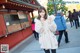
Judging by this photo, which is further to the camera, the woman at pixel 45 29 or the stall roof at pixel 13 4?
the stall roof at pixel 13 4

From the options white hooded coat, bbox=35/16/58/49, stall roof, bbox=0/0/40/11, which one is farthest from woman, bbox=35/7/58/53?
stall roof, bbox=0/0/40/11

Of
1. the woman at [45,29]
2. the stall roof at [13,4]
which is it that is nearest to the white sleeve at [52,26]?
the woman at [45,29]

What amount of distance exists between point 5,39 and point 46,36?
6.04m

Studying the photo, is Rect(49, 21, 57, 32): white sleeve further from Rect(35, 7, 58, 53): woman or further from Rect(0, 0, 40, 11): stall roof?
Rect(0, 0, 40, 11): stall roof

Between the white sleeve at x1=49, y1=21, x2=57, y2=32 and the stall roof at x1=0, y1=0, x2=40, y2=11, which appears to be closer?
the white sleeve at x1=49, y1=21, x2=57, y2=32

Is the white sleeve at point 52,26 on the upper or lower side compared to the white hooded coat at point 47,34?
upper

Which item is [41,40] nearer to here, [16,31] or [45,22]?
[45,22]

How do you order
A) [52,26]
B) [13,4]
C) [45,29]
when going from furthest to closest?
1. [13,4]
2. [45,29]
3. [52,26]

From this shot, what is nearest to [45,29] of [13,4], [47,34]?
[47,34]

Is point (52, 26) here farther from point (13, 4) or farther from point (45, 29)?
point (13, 4)

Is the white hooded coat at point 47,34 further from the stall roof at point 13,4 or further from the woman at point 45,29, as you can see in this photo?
the stall roof at point 13,4

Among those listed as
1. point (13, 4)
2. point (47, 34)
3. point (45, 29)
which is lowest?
point (47, 34)

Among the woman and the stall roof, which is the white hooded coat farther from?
the stall roof

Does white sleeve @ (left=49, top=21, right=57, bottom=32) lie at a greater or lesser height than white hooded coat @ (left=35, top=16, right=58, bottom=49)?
greater
